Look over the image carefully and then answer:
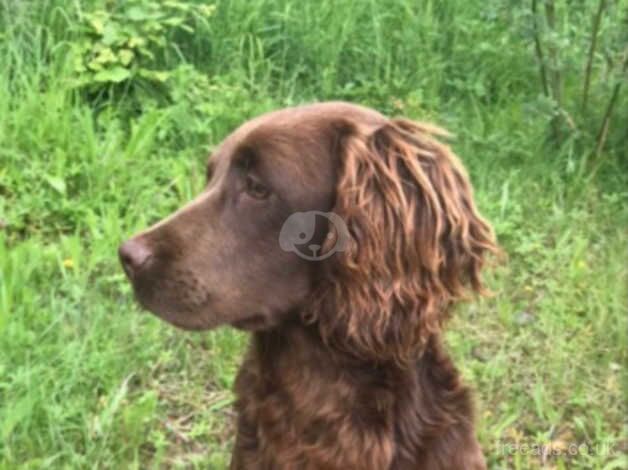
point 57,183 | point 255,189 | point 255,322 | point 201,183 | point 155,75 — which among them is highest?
point 255,189

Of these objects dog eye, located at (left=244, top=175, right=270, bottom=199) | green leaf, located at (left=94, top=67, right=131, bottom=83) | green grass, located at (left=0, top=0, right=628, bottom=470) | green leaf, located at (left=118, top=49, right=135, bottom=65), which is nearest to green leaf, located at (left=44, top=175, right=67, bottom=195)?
green grass, located at (left=0, top=0, right=628, bottom=470)

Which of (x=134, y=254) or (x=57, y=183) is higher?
(x=134, y=254)

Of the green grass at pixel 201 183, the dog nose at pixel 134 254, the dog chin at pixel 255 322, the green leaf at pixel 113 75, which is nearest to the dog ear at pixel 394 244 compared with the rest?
the dog chin at pixel 255 322

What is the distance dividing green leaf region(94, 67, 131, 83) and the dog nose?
2088mm

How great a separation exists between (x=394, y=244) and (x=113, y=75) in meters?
2.40

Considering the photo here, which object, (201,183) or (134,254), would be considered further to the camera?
(201,183)

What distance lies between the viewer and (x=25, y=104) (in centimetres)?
461

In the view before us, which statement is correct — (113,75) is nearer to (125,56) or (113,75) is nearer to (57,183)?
(125,56)

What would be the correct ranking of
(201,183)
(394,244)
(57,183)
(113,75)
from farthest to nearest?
(113,75) < (201,183) < (57,183) < (394,244)

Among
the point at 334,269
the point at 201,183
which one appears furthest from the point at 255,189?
the point at 201,183

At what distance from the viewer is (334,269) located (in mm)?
2754

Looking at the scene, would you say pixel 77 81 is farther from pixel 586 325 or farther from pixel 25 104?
pixel 586 325

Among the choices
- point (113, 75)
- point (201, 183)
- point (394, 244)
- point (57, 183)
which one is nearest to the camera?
point (394, 244)

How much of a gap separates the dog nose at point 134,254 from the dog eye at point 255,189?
292 millimetres
